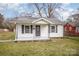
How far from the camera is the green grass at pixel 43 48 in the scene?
4.74 meters

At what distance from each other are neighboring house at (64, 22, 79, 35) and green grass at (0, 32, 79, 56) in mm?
75

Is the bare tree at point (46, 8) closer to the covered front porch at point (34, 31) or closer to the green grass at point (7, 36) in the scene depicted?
the covered front porch at point (34, 31)

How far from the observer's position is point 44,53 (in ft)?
15.5

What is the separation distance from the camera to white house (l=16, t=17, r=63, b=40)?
15.6 ft

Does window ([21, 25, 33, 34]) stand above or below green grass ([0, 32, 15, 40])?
above

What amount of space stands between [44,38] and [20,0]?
0.54m

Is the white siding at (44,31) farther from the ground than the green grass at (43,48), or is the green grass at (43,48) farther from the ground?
the white siding at (44,31)

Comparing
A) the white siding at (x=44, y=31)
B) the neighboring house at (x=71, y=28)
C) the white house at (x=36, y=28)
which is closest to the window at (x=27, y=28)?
the white house at (x=36, y=28)

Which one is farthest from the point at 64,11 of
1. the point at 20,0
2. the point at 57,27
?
the point at 20,0

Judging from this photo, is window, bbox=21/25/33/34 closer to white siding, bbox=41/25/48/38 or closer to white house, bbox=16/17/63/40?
white house, bbox=16/17/63/40

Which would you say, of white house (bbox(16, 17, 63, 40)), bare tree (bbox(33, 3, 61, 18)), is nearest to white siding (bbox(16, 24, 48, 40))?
white house (bbox(16, 17, 63, 40))

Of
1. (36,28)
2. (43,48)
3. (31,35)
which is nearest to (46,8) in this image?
(36,28)

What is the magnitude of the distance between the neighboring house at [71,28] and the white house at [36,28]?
6 cm

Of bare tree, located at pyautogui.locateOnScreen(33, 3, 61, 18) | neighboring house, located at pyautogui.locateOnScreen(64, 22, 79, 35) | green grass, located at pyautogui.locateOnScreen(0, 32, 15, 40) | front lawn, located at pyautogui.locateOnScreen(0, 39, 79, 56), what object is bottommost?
front lawn, located at pyautogui.locateOnScreen(0, 39, 79, 56)
